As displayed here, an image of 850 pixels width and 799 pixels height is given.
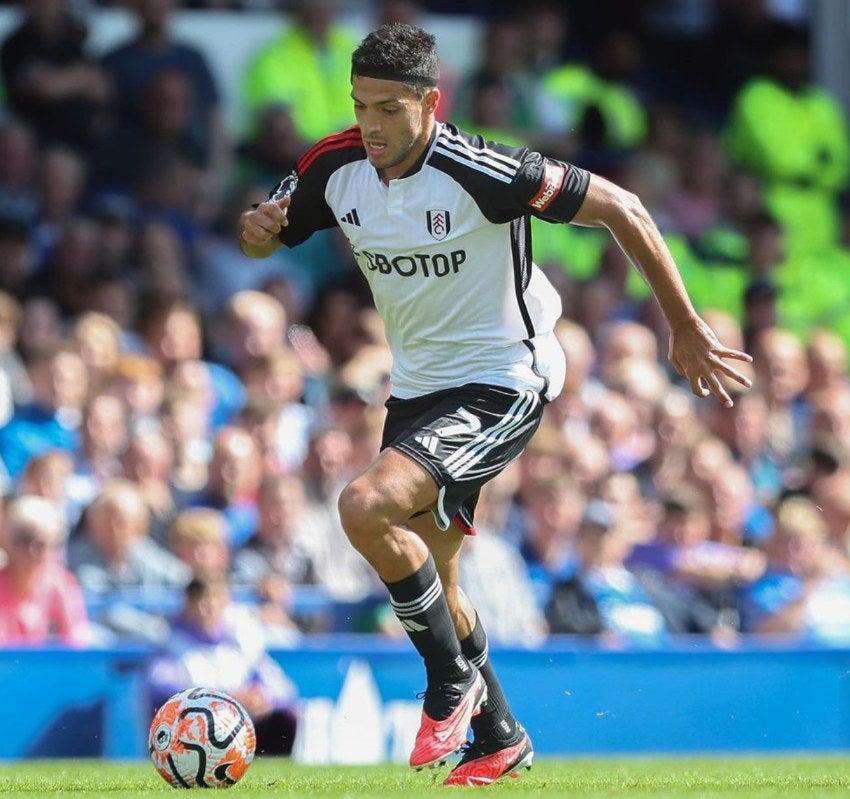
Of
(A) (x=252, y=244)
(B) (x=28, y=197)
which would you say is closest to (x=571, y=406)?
(B) (x=28, y=197)

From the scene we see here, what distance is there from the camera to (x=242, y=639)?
9.42m

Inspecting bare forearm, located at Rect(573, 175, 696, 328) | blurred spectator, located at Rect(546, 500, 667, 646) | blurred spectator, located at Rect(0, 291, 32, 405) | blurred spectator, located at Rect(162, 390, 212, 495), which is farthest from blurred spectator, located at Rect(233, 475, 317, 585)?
bare forearm, located at Rect(573, 175, 696, 328)

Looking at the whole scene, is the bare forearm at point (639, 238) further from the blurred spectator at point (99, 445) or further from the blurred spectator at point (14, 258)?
the blurred spectator at point (14, 258)

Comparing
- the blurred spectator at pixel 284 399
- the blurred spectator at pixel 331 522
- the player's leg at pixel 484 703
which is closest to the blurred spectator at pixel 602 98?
the blurred spectator at pixel 284 399

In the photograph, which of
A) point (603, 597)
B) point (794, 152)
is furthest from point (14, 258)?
point (794, 152)

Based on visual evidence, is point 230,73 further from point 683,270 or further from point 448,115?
point 683,270

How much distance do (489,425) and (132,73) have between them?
729 cm

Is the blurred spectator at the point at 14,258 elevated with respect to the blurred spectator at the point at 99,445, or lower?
elevated

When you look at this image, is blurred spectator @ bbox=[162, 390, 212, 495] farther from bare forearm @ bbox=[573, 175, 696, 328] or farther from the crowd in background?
bare forearm @ bbox=[573, 175, 696, 328]

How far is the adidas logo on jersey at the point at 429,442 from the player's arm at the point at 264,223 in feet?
3.18

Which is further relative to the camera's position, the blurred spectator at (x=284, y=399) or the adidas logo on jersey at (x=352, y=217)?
the blurred spectator at (x=284, y=399)

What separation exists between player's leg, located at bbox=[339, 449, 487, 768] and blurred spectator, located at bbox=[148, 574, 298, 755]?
9.07 ft

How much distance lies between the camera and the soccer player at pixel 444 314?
657cm

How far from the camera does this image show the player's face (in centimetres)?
665
